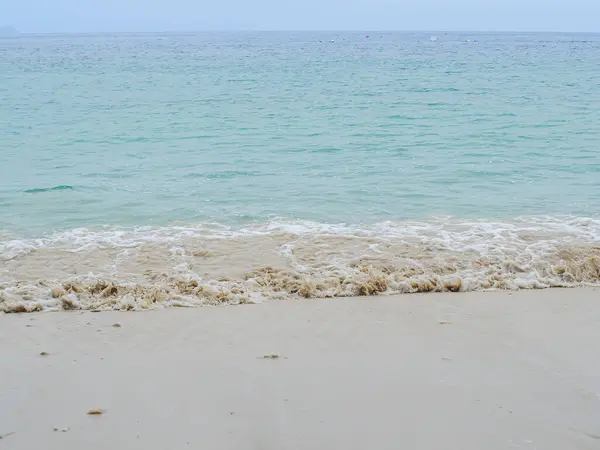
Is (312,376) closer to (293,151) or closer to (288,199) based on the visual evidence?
(288,199)

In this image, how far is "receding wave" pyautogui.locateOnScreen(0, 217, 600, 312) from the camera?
6.15 meters

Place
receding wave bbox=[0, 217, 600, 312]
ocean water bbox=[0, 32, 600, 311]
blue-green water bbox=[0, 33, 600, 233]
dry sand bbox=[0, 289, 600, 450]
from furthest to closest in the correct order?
blue-green water bbox=[0, 33, 600, 233] → ocean water bbox=[0, 32, 600, 311] → receding wave bbox=[0, 217, 600, 312] → dry sand bbox=[0, 289, 600, 450]

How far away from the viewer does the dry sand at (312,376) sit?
3686 millimetres

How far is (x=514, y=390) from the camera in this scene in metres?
4.14

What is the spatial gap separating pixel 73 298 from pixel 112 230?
2.58 meters

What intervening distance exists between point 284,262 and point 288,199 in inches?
118

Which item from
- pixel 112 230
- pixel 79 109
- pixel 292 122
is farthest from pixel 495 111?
pixel 112 230

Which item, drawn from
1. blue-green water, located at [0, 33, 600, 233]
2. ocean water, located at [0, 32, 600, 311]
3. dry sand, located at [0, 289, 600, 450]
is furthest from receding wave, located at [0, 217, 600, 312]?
blue-green water, located at [0, 33, 600, 233]

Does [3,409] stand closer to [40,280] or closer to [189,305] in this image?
[189,305]

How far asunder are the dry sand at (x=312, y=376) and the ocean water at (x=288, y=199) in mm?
597

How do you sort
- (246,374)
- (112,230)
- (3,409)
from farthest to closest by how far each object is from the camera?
(112,230) → (246,374) → (3,409)

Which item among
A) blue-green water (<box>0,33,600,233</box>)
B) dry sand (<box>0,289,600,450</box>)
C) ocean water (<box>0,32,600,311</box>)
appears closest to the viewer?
dry sand (<box>0,289,600,450</box>)

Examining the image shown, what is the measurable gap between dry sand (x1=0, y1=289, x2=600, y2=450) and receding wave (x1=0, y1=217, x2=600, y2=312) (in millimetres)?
341

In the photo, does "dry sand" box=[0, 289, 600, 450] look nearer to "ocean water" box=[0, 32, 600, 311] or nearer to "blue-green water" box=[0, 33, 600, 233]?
"ocean water" box=[0, 32, 600, 311]
